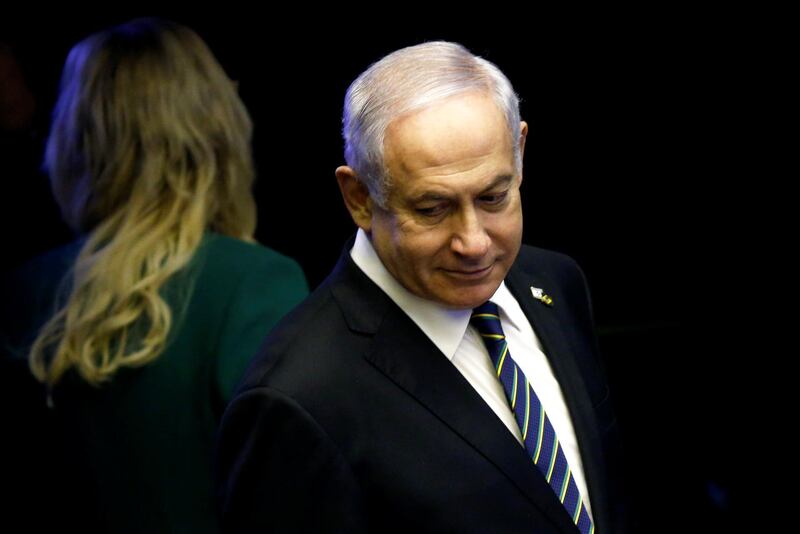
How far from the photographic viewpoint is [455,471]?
168cm

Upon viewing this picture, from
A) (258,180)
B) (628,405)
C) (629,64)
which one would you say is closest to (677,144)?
(629,64)

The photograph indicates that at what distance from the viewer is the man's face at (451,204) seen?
1.62 meters

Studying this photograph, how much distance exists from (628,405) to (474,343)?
213 cm

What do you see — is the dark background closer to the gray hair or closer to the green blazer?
the green blazer

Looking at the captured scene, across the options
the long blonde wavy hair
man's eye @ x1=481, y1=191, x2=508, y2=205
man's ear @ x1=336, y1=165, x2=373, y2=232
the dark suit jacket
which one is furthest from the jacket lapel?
the long blonde wavy hair

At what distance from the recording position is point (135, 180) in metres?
2.15

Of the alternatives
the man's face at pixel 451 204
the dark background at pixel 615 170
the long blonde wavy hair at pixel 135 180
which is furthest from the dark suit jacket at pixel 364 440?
the dark background at pixel 615 170

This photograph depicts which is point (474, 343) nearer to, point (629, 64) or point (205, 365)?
point (205, 365)

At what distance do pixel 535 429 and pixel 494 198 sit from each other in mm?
402

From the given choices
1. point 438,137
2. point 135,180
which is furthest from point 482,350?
point 135,180

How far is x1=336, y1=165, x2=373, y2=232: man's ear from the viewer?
1.74m

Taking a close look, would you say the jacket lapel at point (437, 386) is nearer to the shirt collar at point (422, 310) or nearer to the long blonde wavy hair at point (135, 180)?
the shirt collar at point (422, 310)

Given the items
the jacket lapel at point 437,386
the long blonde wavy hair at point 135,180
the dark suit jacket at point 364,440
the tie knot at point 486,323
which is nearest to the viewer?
the dark suit jacket at point 364,440

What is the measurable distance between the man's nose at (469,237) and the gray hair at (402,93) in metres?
0.13
